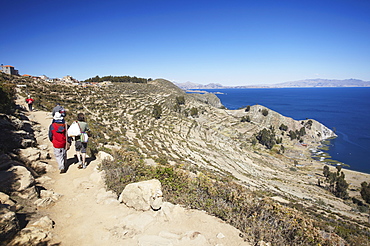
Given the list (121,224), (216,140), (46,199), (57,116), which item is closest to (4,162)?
(46,199)

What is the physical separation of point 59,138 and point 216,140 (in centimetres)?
3902

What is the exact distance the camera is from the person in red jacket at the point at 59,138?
294 inches

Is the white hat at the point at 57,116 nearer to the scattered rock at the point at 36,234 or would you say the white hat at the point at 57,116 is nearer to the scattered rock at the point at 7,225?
the scattered rock at the point at 36,234

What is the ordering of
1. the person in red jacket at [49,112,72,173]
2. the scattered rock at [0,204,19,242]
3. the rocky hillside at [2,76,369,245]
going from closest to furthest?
the scattered rock at [0,204,19,242] → the person in red jacket at [49,112,72,173] → the rocky hillside at [2,76,369,245]

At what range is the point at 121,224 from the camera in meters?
4.95

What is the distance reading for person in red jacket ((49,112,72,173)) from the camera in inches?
294

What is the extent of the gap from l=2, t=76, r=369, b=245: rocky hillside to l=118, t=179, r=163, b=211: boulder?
5.67m

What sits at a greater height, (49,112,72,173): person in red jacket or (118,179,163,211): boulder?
(49,112,72,173): person in red jacket

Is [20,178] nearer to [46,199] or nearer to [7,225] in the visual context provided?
[46,199]

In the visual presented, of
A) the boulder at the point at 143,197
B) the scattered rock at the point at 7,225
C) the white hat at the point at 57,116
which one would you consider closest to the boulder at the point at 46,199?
the scattered rock at the point at 7,225

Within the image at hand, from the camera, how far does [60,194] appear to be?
6.07 m

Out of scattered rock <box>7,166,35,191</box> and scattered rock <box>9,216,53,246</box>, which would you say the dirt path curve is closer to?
scattered rock <box>9,216,53,246</box>

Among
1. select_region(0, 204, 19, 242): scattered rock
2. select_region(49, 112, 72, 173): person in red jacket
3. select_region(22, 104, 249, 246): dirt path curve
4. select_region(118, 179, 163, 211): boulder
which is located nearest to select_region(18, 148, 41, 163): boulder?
select_region(49, 112, 72, 173): person in red jacket

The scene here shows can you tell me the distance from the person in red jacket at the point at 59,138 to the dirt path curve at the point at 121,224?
51.4 inches
